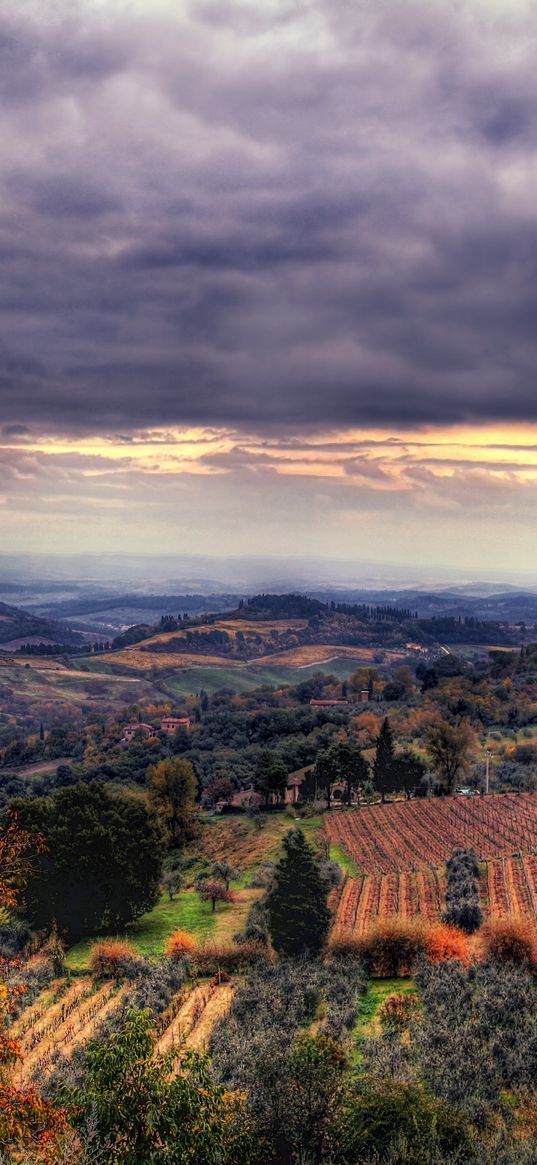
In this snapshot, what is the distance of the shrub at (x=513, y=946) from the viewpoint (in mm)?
29453

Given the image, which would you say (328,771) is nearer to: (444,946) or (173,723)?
(444,946)

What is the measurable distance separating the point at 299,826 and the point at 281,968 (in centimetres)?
2969

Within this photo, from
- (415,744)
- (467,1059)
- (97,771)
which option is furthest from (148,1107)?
(97,771)

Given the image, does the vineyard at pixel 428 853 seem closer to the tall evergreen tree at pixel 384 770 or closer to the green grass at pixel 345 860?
the green grass at pixel 345 860

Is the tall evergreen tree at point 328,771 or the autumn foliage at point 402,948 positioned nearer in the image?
the autumn foliage at point 402,948

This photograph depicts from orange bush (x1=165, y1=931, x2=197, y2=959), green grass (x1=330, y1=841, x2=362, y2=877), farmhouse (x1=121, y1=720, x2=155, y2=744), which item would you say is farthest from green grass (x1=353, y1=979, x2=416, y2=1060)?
farmhouse (x1=121, y1=720, x2=155, y2=744)

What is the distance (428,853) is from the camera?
157 ft

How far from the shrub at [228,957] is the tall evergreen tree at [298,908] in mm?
1015

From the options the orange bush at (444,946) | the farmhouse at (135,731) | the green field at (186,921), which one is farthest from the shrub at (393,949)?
the farmhouse at (135,731)

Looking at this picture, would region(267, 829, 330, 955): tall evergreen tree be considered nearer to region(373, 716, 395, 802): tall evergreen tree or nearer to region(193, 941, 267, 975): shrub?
region(193, 941, 267, 975): shrub

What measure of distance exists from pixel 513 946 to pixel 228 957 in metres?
11.6

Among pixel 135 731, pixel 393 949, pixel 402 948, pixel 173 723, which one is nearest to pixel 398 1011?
pixel 393 949

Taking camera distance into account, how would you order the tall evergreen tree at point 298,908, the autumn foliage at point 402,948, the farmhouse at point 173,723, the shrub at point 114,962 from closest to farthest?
the autumn foliage at point 402,948, the tall evergreen tree at point 298,908, the shrub at point 114,962, the farmhouse at point 173,723

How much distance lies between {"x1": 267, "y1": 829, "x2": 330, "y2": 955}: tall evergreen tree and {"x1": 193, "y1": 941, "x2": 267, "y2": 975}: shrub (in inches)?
40.0
